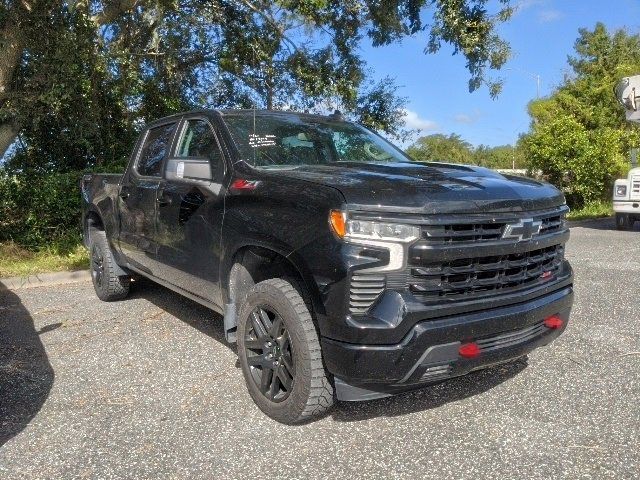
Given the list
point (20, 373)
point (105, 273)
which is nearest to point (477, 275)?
point (20, 373)

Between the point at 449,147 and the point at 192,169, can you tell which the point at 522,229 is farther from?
the point at 449,147

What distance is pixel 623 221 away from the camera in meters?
11.9

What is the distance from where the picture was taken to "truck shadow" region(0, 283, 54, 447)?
130 inches

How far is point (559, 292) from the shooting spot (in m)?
3.35

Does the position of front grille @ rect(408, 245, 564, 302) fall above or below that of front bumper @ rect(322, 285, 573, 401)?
above

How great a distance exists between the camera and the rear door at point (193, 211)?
11.9ft

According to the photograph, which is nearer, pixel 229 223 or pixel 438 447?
pixel 438 447

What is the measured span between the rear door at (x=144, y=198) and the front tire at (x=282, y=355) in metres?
1.54

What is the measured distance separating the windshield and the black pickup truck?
2 cm

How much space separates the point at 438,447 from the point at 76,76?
7.89m

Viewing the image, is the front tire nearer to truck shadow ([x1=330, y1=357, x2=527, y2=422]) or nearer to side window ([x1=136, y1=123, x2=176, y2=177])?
truck shadow ([x1=330, y1=357, x2=527, y2=422])

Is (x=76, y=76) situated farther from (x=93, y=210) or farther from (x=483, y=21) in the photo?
(x=483, y=21)

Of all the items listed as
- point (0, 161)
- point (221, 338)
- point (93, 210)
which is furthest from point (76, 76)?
point (221, 338)

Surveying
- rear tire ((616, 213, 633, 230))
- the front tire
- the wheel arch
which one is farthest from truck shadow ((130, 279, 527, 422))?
rear tire ((616, 213, 633, 230))
